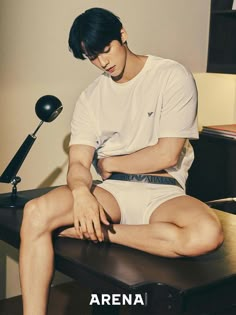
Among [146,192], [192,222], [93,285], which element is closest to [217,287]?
[192,222]

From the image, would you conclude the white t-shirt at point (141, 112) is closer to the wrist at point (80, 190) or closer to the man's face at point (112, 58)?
the man's face at point (112, 58)

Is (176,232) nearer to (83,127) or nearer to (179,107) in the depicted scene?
(179,107)

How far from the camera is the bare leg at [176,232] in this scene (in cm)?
166

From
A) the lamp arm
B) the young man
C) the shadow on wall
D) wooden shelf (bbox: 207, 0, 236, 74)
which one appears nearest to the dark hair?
the young man

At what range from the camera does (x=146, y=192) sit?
1.90 meters

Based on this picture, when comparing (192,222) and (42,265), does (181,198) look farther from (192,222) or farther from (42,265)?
(42,265)

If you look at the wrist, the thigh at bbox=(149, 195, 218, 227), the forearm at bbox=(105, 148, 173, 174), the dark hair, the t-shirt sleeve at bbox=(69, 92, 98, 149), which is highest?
the dark hair

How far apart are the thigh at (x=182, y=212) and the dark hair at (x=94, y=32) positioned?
1.77 ft

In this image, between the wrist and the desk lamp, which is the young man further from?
the desk lamp

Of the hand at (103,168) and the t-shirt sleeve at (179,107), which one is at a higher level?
the t-shirt sleeve at (179,107)

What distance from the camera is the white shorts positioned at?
1.88 metres

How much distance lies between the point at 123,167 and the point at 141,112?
202 millimetres

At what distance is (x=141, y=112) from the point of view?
6.49 ft

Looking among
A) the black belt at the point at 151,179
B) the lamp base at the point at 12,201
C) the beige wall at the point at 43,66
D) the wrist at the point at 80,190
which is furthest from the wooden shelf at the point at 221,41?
the wrist at the point at 80,190
